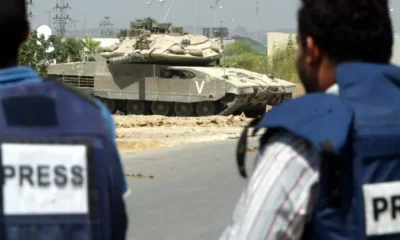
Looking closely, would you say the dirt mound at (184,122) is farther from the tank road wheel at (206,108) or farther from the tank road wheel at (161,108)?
the tank road wheel at (161,108)

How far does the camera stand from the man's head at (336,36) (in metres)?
2.26

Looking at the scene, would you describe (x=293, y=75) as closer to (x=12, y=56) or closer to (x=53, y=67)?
(x=53, y=67)

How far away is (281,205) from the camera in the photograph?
2.09m

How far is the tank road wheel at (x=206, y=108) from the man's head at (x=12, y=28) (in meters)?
23.1

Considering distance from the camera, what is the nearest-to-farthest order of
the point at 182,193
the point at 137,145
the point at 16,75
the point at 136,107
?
1. the point at 16,75
2. the point at 182,193
3. the point at 137,145
4. the point at 136,107

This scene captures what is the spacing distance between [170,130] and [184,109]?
15.1 feet

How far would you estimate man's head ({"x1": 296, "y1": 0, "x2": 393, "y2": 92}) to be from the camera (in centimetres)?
226

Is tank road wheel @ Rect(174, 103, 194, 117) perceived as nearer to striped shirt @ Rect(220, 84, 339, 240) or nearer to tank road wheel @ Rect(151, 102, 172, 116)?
tank road wheel @ Rect(151, 102, 172, 116)

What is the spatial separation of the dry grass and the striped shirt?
1492cm

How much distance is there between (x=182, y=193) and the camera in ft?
33.6

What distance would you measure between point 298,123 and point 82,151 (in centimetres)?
52

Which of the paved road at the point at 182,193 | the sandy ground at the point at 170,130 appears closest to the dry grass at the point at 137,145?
the sandy ground at the point at 170,130

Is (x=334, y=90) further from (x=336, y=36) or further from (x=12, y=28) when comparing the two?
(x=12, y=28)

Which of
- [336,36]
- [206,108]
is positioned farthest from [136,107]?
[336,36]
